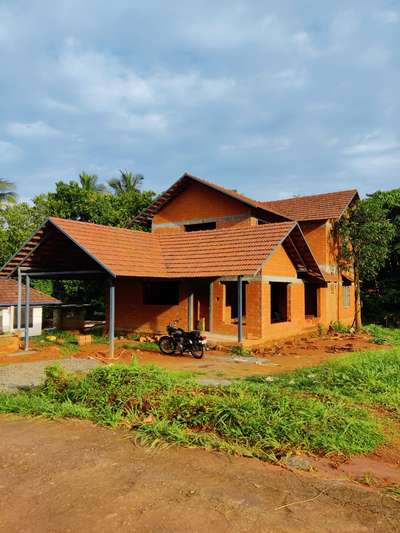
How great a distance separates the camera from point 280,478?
4.54 meters

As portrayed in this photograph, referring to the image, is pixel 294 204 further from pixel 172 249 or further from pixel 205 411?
pixel 205 411

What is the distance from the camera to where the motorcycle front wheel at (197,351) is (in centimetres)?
1376

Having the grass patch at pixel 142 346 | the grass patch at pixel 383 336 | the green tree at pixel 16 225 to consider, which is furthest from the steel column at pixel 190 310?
the green tree at pixel 16 225

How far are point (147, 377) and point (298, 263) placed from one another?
1300 cm

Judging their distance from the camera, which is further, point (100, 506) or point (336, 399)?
point (336, 399)

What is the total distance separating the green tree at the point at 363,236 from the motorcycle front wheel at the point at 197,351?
11832 millimetres

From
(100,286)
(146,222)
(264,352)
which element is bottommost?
(264,352)

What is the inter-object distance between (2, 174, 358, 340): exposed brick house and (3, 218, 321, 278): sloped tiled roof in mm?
47

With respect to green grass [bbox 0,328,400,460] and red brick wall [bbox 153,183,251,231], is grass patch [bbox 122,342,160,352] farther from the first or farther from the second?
red brick wall [bbox 153,183,251,231]

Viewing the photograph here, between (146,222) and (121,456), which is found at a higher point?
(146,222)

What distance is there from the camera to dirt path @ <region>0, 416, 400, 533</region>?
11.8 feet

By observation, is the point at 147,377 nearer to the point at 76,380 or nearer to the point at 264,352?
the point at 76,380

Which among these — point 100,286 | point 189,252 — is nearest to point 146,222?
point 100,286

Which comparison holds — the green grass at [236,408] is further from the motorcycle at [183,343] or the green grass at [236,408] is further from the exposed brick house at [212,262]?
the exposed brick house at [212,262]
